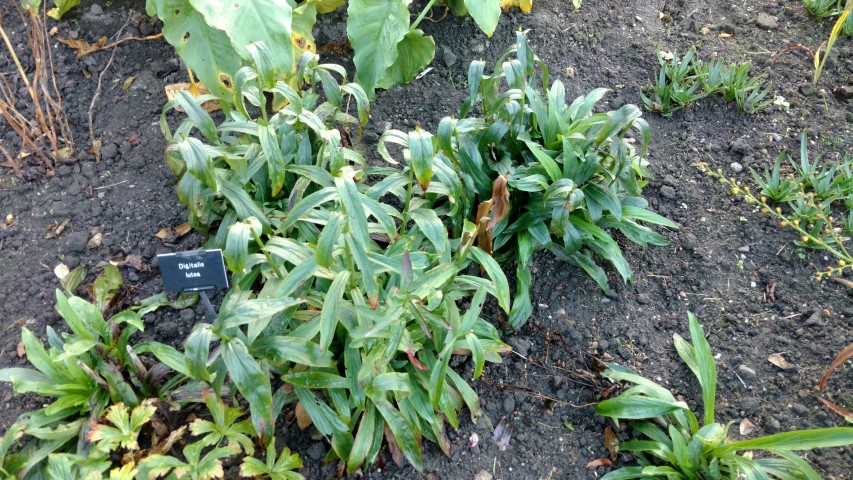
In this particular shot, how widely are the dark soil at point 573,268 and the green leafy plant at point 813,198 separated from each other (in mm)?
73

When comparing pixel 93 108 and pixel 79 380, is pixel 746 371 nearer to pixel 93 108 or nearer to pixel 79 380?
pixel 79 380

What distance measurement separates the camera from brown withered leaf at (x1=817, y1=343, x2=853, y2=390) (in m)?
1.90

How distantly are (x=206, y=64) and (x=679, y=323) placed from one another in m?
2.05

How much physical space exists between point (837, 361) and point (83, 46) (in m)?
3.22

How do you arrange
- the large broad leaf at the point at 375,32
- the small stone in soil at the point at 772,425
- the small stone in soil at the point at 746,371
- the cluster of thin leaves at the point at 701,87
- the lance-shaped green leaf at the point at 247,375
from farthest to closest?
the cluster of thin leaves at the point at 701,87 → the large broad leaf at the point at 375,32 → the small stone in soil at the point at 746,371 → the small stone in soil at the point at 772,425 → the lance-shaped green leaf at the point at 247,375

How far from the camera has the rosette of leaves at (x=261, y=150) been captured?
2.00m

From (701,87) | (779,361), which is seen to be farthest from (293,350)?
(701,87)

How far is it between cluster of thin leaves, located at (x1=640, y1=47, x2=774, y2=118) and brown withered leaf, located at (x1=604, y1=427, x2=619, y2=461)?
5.16ft

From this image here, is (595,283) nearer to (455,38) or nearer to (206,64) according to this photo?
(455,38)

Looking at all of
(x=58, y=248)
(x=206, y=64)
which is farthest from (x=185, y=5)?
(x=58, y=248)

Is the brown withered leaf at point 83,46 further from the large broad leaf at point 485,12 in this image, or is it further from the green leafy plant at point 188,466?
the green leafy plant at point 188,466

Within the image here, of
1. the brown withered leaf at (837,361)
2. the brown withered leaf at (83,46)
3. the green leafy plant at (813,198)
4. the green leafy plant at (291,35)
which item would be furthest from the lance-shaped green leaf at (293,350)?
the brown withered leaf at (83,46)

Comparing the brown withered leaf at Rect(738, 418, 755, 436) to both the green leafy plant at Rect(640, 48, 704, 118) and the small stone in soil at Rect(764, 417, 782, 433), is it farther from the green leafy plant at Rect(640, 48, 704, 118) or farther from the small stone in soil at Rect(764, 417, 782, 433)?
the green leafy plant at Rect(640, 48, 704, 118)

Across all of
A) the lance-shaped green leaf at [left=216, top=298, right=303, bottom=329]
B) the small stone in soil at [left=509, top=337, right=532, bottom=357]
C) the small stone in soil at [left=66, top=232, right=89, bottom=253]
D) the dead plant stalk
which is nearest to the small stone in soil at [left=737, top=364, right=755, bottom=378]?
the small stone in soil at [left=509, top=337, right=532, bottom=357]
